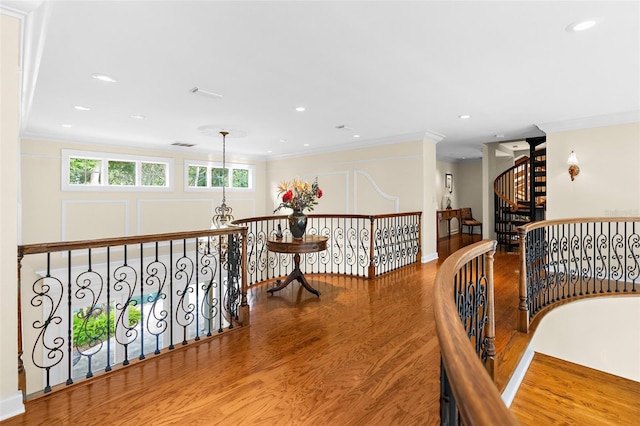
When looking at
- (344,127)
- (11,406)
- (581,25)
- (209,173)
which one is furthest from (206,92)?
(209,173)

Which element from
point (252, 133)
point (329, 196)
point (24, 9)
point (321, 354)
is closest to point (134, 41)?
point (24, 9)

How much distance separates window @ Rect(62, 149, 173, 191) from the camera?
6.15 metres

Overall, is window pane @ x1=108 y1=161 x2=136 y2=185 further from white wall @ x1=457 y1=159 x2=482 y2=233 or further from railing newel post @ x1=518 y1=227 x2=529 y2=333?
white wall @ x1=457 y1=159 x2=482 y2=233

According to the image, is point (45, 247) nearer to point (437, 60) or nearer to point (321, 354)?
point (321, 354)

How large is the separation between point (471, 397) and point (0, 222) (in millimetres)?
2443

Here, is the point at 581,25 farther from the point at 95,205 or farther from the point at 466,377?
the point at 95,205

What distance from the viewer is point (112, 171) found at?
6.70m

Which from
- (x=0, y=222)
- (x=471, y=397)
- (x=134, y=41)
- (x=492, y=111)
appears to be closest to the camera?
(x=471, y=397)

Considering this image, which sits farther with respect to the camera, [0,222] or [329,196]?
[329,196]

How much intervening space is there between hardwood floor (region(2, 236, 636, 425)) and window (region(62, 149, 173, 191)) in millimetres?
5116

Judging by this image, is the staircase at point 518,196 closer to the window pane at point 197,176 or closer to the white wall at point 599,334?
the white wall at point 599,334

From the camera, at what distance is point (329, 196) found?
306 inches

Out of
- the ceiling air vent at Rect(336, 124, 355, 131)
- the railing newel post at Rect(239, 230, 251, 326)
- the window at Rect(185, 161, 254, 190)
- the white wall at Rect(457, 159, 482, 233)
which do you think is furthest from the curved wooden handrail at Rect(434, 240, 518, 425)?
the white wall at Rect(457, 159, 482, 233)

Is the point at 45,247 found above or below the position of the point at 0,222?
below
